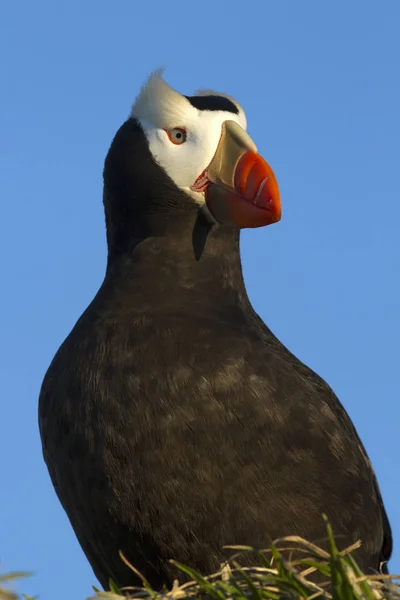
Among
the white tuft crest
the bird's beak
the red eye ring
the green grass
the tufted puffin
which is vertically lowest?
the green grass

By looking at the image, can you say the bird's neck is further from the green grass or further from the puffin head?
the green grass

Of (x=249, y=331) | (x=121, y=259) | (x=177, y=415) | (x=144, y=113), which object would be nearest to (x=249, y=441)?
(x=177, y=415)

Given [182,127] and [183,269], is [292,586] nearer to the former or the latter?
[183,269]

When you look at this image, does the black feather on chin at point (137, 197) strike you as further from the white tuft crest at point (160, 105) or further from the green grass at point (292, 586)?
the green grass at point (292, 586)

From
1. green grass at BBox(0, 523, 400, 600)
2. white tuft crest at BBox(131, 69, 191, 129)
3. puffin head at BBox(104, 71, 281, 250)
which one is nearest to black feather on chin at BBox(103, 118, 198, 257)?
puffin head at BBox(104, 71, 281, 250)

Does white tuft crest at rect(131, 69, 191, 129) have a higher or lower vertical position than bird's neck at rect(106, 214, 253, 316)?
higher

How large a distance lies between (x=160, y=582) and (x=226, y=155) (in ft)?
7.05

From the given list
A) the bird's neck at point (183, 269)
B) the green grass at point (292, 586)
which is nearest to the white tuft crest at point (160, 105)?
the bird's neck at point (183, 269)

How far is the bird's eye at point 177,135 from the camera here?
5461 mm

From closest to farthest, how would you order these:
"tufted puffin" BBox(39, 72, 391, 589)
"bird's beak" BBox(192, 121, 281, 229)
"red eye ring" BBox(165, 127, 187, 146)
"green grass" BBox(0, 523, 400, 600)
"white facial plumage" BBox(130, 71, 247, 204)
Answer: "green grass" BBox(0, 523, 400, 600) → "tufted puffin" BBox(39, 72, 391, 589) → "bird's beak" BBox(192, 121, 281, 229) → "white facial plumage" BBox(130, 71, 247, 204) → "red eye ring" BBox(165, 127, 187, 146)

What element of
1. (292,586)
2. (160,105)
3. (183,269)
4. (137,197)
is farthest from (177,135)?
(292,586)

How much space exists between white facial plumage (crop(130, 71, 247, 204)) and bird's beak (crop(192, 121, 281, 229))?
0.05m

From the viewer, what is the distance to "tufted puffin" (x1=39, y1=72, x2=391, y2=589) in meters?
4.60

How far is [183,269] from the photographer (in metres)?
5.30
